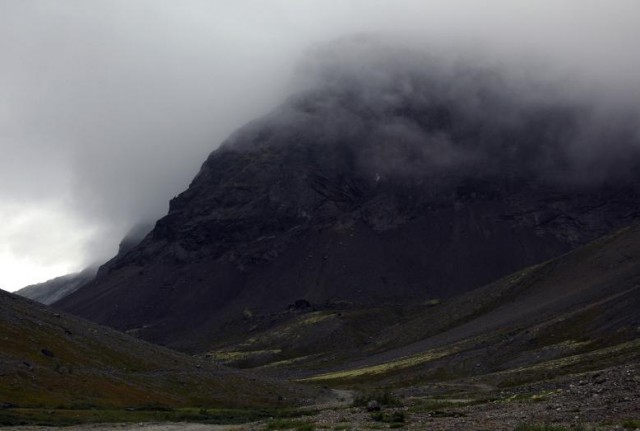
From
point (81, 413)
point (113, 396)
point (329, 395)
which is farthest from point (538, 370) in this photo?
point (81, 413)

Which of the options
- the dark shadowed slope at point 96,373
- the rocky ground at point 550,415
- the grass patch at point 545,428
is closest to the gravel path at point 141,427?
the rocky ground at point 550,415

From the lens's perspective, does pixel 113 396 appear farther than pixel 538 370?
No

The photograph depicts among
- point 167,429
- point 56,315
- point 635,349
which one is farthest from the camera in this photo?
point 56,315

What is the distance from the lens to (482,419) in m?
48.2

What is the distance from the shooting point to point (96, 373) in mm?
104438

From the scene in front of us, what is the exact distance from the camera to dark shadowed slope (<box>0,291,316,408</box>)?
8975cm

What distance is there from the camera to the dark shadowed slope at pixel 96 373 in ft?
294

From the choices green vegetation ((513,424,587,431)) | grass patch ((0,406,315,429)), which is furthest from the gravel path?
green vegetation ((513,424,587,431))

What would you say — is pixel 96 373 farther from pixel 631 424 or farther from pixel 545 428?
pixel 631 424

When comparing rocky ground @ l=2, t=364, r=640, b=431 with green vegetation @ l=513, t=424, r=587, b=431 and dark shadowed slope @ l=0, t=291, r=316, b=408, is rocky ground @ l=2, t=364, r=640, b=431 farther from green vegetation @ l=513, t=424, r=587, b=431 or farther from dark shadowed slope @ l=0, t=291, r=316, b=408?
dark shadowed slope @ l=0, t=291, r=316, b=408

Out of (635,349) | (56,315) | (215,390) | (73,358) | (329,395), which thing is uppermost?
(56,315)

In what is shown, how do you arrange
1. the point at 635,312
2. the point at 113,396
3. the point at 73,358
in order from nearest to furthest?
1. the point at 113,396
2. the point at 73,358
3. the point at 635,312

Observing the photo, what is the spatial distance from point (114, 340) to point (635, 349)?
9516cm

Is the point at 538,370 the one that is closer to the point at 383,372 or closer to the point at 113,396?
the point at 383,372
